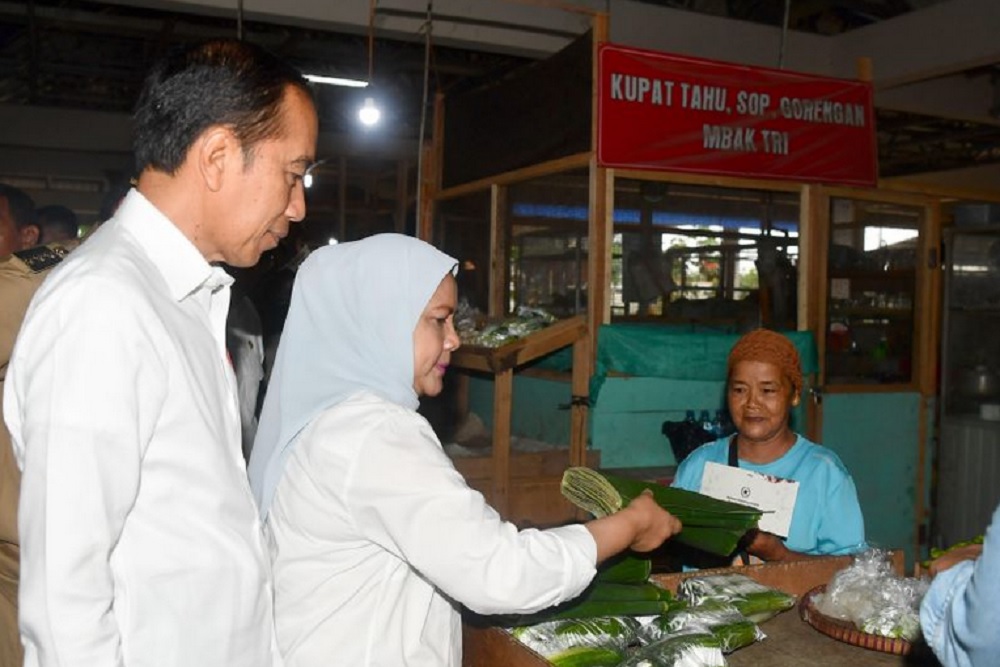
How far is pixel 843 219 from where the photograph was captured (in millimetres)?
5590

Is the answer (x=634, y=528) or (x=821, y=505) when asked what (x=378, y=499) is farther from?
(x=821, y=505)

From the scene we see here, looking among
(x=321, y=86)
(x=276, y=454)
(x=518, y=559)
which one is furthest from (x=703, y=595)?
(x=321, y=86)

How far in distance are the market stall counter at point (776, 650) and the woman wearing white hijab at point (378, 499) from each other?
0.13 metres

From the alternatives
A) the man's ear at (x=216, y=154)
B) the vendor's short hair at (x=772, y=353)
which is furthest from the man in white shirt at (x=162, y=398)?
the vendor's short hair at (x=772, y=353)

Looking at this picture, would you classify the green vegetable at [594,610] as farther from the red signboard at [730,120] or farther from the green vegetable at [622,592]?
the red signboard at [730,120]

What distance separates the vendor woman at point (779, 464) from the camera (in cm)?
242

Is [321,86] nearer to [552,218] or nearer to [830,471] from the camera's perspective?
[552,218]

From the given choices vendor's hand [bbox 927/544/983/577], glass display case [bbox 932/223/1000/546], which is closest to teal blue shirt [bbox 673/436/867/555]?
vendor's hand [bbox 927/544/983/577]

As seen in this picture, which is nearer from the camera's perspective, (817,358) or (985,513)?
(817,358)

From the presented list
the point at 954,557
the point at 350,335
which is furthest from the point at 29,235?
the point at 954,557

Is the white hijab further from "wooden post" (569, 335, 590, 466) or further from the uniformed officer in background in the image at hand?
"wooden post" (569, 335, 590, 466)

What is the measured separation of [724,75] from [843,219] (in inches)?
50.5

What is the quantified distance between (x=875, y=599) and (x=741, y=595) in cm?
27

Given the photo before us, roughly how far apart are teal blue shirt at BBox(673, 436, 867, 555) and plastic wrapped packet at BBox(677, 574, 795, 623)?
1.55ft
